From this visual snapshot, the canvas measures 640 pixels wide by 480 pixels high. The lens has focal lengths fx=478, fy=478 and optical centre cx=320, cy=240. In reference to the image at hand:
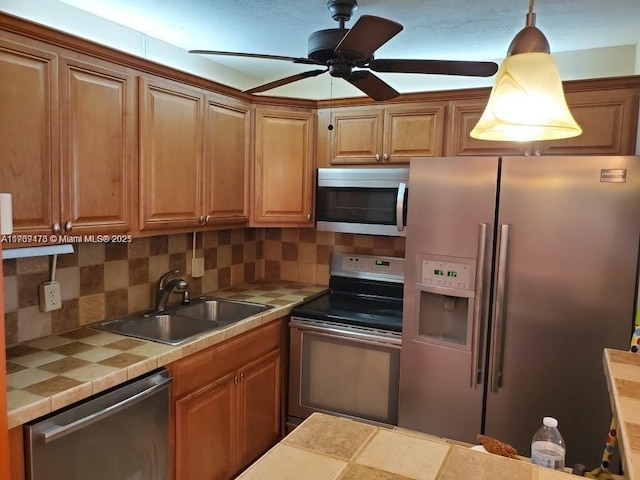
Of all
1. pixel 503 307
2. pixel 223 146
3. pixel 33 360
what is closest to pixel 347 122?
pixel 223 146

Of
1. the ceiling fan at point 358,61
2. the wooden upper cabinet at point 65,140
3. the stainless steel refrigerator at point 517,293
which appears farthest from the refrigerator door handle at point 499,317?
the wooden upper cabinet at point 65,140

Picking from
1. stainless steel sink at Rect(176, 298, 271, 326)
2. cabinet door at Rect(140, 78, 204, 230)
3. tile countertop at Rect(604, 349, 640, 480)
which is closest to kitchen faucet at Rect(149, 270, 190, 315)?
stainless steel sink at Rect(176, 298, 271, 326)

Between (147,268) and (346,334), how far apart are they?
113 cm

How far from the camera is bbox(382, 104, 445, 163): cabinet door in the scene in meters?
2.68

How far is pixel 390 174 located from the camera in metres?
2.69

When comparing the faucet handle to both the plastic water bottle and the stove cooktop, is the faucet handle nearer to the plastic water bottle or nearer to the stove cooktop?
Answer: the stove cooktop

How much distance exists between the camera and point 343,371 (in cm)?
267

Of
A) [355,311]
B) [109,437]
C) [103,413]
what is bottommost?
[109,437]

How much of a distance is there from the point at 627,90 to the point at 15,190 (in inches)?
104

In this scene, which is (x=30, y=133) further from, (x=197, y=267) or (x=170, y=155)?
(x=197, y=267)

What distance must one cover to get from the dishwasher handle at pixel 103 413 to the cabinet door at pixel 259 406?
596 millimetres

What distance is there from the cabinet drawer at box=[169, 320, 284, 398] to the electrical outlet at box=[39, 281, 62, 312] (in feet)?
1.92

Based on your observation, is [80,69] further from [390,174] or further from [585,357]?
[585,357]

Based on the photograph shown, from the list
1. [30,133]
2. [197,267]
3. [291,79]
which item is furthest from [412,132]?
[30,133]
